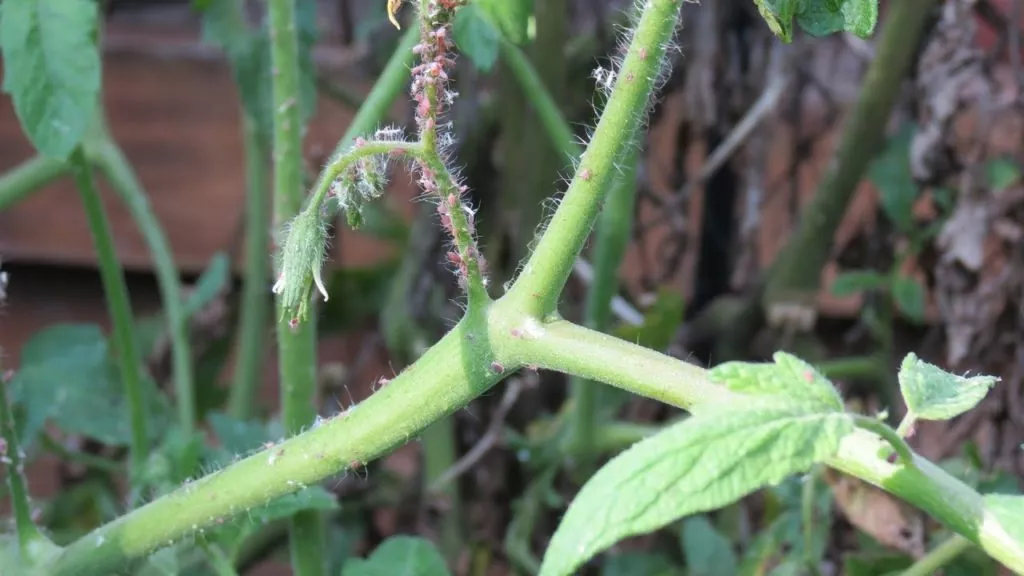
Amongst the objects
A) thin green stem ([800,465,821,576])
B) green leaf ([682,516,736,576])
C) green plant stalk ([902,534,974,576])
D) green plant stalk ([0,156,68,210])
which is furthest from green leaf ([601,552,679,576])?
green plant stalk ([0,156,68,210])

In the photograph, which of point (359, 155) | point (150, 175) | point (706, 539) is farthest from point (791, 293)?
point (150, 175)

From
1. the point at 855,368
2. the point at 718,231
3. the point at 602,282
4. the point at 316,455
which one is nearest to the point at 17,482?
the point at 316,455

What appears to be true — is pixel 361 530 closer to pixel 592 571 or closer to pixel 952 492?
pixel 592 571

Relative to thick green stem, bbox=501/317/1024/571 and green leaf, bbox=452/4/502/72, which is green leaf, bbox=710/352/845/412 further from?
green leaf, bbox=452/4/502/72

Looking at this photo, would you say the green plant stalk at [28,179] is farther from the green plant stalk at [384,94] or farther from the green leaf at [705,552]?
the green leaf at [705,552]

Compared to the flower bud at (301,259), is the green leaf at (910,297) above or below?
below

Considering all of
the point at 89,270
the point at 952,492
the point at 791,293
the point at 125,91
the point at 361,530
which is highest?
the point at 952,492

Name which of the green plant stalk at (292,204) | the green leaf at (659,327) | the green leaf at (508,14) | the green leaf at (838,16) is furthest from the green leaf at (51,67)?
the green leaf at (659,327)
